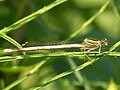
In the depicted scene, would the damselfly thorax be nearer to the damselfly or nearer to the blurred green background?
the damselfly

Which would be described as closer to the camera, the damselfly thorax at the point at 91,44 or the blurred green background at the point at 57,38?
the damselfly thorax at the point at 91,44

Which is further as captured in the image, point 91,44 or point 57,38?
point 57,38

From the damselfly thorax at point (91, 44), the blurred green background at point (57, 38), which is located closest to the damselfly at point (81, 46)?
the damselfly thorax at point (91, 44)

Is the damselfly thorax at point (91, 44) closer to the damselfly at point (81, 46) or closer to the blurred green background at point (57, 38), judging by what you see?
the damselfly at point (81, 46)

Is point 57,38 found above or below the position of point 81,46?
above

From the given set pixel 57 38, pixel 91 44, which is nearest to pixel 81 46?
pixel 91 44

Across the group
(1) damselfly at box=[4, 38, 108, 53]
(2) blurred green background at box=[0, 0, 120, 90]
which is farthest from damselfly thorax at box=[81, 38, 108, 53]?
(2) blurred green background at box=[0, 0, 120, 90]

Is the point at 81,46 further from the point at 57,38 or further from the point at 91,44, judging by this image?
the point at 57,38

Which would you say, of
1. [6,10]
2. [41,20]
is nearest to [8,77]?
[41,20]
